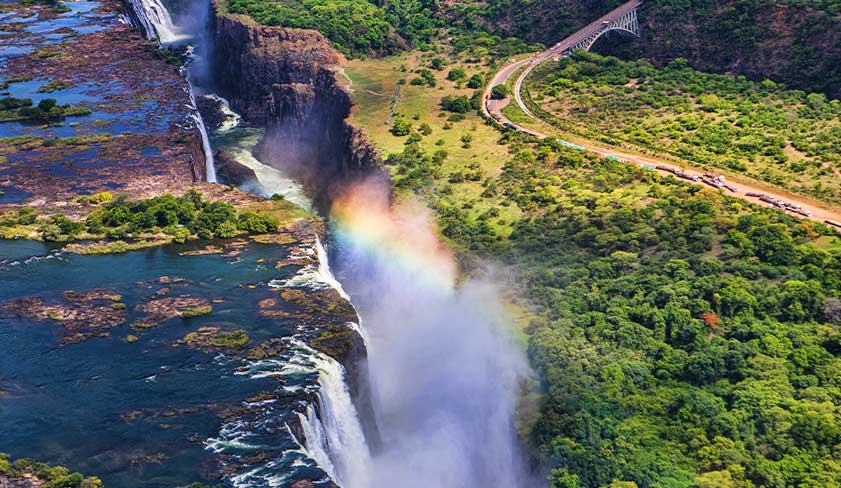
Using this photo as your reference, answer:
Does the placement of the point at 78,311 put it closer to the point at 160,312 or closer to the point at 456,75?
the point at 160,312

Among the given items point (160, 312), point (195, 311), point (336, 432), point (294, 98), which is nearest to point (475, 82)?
point (294, 98)

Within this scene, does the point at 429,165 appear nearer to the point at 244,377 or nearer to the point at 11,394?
the point at 244,377

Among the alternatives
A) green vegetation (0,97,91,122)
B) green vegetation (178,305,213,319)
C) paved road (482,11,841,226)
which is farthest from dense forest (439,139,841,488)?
green vegetation (0,97,91,122)

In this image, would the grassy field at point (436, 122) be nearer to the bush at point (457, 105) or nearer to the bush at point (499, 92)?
the bush at point (457, 105)

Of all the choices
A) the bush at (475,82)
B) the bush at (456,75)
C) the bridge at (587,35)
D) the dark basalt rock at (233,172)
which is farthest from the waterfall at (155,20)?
the bridge at (587,35)

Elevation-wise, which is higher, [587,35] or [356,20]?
[587,35]

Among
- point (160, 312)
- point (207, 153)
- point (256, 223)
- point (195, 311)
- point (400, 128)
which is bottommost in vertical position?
point (207, 153)
